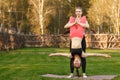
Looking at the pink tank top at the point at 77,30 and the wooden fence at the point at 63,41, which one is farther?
the wooden fence at the point at 63,41

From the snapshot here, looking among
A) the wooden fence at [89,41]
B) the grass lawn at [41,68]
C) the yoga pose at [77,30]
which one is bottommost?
the grass lawn at [41,68]

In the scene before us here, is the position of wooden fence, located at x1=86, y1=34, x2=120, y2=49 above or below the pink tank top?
below

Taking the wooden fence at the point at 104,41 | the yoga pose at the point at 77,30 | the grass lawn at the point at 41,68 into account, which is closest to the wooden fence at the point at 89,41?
the wooden fence at the point at 104,41

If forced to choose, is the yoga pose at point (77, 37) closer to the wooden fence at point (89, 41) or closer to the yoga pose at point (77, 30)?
the yoga pose at point (77, 30)

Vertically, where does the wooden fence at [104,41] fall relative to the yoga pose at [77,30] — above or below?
below

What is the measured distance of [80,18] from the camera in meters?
13.0

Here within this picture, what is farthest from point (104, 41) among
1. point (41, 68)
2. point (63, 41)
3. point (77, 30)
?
point (77, 30)

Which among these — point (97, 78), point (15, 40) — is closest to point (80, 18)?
point (97, 78)

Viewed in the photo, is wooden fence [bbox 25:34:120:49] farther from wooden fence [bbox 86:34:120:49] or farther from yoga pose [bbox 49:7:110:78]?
yoga pose [bbox 49:7:110:78]

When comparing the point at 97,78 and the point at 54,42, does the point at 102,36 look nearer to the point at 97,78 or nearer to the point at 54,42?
the point at 54,42

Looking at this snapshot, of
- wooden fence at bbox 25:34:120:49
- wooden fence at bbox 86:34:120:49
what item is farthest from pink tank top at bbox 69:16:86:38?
wooden fence at bbox 86:34:120:49

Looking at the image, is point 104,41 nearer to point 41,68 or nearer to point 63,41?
point 63,41

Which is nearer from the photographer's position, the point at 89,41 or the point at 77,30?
the point at 77,30

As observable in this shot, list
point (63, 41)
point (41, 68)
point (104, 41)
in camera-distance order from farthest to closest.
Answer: point (63, 41)
point (104, 41)
point (41, 68)
